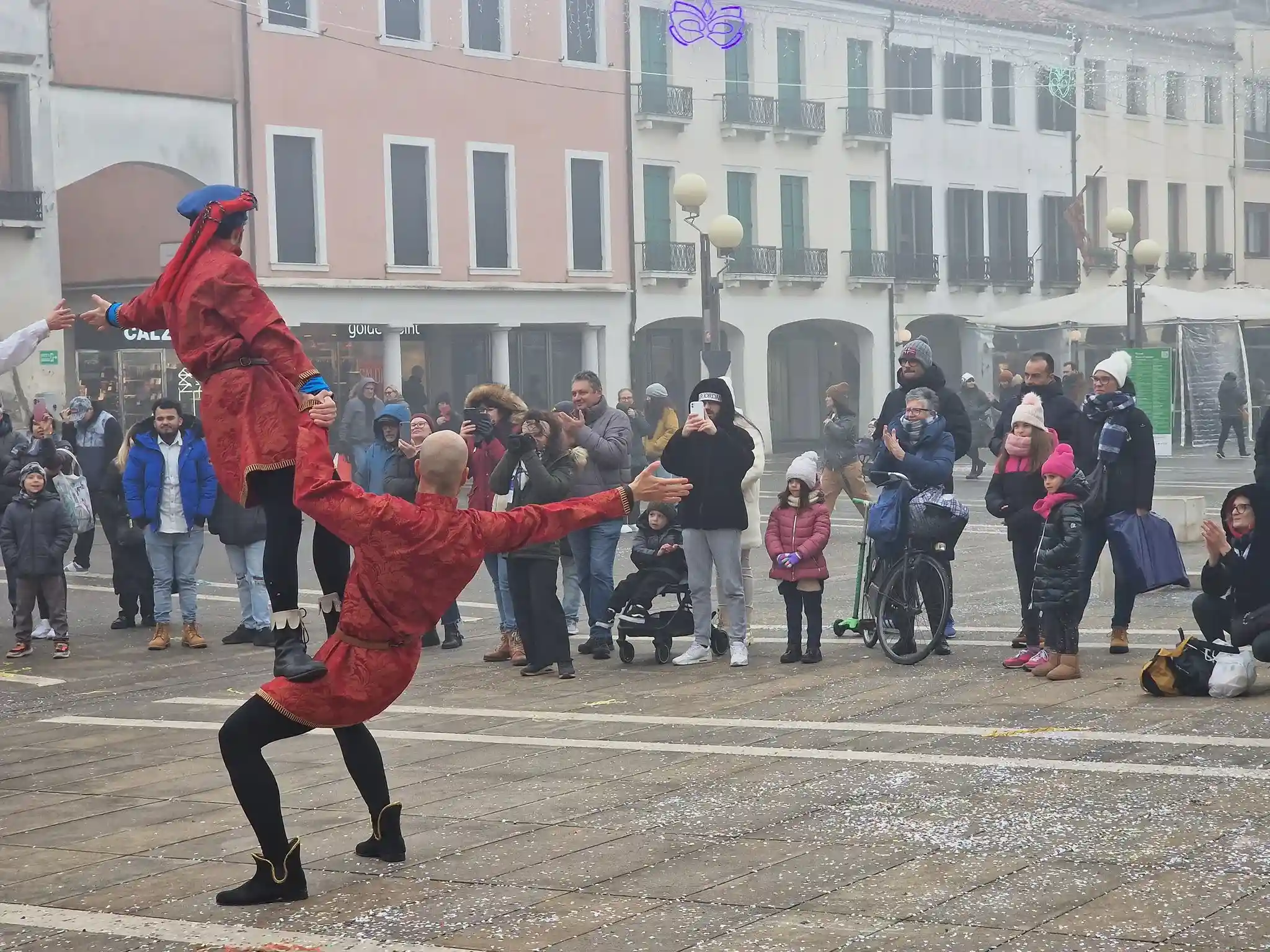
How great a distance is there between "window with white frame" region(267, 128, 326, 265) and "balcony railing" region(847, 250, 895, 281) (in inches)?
559

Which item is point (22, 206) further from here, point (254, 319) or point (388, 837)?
point (388, 837)

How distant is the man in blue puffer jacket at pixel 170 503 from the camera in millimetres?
13914

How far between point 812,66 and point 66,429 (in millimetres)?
25890

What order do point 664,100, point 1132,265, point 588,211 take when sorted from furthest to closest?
point 664,100 < point 588,211 < point 1132,265

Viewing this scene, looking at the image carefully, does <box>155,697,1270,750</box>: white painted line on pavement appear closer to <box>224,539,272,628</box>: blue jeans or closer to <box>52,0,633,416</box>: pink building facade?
<box>224,539,272,628</box>: blue jeans

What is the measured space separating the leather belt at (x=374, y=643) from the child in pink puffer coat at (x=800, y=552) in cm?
571

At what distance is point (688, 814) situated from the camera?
25.2 ft

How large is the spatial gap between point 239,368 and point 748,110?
35114mm

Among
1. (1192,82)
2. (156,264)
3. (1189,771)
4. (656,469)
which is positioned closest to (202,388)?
(656,469)

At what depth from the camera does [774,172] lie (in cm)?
4259

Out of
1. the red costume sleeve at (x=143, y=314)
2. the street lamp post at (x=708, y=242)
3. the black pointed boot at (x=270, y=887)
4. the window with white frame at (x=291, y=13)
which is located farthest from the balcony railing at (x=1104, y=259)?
the black pointed boot at (x=270, y=887)

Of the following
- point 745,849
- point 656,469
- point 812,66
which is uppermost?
point 812,66

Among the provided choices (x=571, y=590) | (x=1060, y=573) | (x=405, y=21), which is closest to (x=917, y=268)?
(x=405, y=21)

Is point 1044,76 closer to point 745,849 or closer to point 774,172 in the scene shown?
point 774,172
